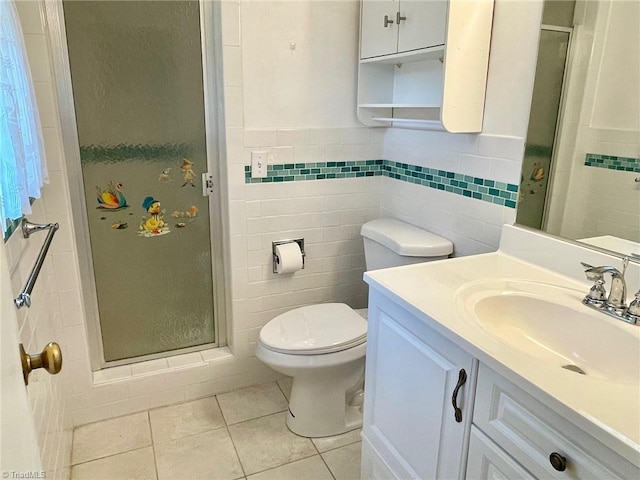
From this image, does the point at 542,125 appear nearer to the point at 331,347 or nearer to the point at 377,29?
the point at 377,29

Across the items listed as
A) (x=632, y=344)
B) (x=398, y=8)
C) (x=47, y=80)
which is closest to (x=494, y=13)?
(x=398, y=8)

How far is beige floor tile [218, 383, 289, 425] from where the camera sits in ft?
7.12

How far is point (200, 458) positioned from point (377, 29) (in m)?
1.90

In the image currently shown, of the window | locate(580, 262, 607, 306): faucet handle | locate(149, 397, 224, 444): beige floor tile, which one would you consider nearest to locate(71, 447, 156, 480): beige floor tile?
locate(149, 397, 224, 444): beige floor tile

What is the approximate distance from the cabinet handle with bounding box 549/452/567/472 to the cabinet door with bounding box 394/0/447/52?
52.0 inches

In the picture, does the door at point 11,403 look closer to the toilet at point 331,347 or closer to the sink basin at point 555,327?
the sink basin at point 555,327

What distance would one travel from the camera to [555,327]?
50.6 inches

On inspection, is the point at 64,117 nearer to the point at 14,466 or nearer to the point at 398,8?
the point at 398,8

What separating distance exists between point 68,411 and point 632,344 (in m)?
2.09

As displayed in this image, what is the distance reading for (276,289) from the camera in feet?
7.59

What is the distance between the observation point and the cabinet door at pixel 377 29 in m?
1.89

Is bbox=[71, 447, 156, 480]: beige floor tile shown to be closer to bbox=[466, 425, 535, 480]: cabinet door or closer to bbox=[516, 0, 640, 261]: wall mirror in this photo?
bbox=[466, 425, 535, 480]: cabinet door

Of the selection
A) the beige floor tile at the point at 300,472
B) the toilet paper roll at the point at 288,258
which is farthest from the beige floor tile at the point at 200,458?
the toilet paper roll at the point at 288,258

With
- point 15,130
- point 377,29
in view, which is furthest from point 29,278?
point 377,29
